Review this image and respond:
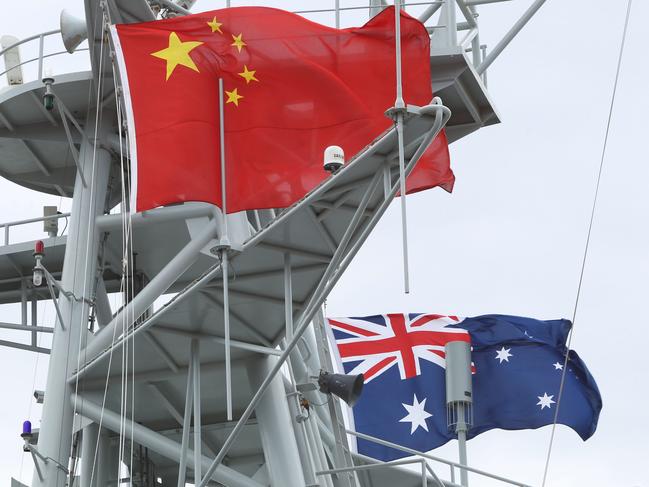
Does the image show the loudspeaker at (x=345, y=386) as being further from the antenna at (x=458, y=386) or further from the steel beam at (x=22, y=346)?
the steel beam at (x=22, y=346)

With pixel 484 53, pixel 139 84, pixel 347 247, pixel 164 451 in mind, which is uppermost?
pixel 484 53

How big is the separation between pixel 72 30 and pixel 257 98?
3662 millimetres

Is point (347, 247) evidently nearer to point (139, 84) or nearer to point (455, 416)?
point (139, 84)

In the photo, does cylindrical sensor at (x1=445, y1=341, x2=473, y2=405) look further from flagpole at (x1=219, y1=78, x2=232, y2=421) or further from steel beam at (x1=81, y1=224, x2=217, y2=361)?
flagpole at (x1=219, y1=78, x2=232, y2=421)

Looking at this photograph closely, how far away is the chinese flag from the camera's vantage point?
719 inches

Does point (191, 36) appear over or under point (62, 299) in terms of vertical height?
over

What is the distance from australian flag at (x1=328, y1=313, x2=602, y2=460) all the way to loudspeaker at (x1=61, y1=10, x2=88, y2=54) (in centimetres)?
817

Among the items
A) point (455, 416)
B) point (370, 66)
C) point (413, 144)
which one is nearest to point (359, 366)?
point (455, 416)

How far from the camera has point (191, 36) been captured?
64.3 feet

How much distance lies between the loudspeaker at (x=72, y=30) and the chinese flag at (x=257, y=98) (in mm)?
2081

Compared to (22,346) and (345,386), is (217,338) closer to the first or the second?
(345,386)

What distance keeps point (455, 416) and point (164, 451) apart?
6.80m

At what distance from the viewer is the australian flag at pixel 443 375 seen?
84.2 feet

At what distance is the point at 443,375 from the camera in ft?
87.4
